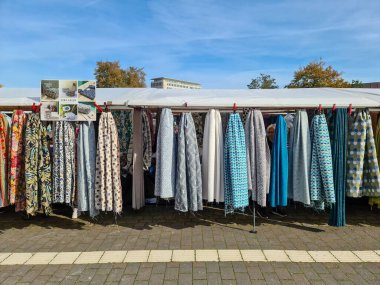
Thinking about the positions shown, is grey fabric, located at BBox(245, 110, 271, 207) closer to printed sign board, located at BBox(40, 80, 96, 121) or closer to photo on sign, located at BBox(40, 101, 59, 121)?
printed sign board, located at BBox(40, 80, 96, 121)

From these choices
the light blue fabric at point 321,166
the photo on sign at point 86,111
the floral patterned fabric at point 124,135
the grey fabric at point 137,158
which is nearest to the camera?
the light blue fabric at point 321,166

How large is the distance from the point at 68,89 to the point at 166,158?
69.7 inches

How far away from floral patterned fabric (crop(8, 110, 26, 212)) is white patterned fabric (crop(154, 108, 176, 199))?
2.06m

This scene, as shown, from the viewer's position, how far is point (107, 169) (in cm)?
Result: 457

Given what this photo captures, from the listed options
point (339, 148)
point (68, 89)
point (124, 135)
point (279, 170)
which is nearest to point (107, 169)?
point (68, 89)

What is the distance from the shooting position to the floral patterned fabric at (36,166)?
4.52m

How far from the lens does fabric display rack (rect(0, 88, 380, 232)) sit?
448 cm

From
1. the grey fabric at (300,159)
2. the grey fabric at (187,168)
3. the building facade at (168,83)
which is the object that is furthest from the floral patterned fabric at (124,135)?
the building facade at (168,83)

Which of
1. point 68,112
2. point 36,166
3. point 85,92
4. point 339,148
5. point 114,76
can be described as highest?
point 114,76

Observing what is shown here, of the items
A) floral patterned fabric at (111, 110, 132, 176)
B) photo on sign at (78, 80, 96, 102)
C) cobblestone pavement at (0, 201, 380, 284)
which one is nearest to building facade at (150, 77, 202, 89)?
floral patterned fabric at (111, 110, 132, 176)

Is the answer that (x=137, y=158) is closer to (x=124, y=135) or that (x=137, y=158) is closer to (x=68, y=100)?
(x=124, y=135)

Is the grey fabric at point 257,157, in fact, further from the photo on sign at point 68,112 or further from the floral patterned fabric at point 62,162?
the floral patterned fabric at point 62,162

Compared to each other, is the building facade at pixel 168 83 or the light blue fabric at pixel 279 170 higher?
the building facade at pixel 168 83

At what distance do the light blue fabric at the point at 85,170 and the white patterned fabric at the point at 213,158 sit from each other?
1.72 meters
